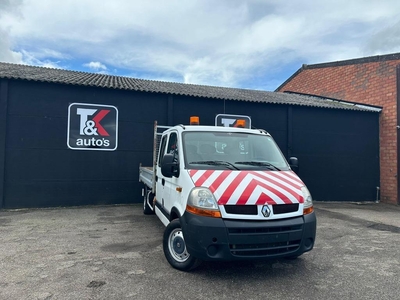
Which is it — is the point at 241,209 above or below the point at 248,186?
below

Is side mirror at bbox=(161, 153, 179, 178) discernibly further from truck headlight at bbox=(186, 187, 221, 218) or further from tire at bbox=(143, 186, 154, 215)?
tire at bbox=(143, 186, 154, 215)

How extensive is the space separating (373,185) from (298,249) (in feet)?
31.4

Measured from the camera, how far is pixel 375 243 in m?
5.59

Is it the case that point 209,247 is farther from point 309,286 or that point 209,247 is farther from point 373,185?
point 373,185

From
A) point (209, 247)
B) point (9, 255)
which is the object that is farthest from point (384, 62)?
point (9, 255)

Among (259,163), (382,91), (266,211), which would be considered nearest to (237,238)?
(266,211)

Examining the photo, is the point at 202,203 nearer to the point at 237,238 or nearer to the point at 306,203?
the point at 237,238

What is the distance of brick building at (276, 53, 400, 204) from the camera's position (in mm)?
11000

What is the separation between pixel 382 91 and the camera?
11.6 metres

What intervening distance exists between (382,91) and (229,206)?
11.1m

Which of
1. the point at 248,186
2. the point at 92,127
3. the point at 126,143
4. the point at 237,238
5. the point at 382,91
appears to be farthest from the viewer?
the point at 382,91

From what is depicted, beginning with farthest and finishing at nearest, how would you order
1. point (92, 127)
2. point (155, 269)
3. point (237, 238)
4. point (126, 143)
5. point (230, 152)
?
point (126, 143), point (92, 127), point (230, 152), point (155, 269), point (237, 238)

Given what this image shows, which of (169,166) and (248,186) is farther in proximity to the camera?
(169,166)

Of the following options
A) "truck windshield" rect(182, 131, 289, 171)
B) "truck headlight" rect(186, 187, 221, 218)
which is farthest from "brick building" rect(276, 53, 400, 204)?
"truck headlight" rect(186, 187, 221, 218)
